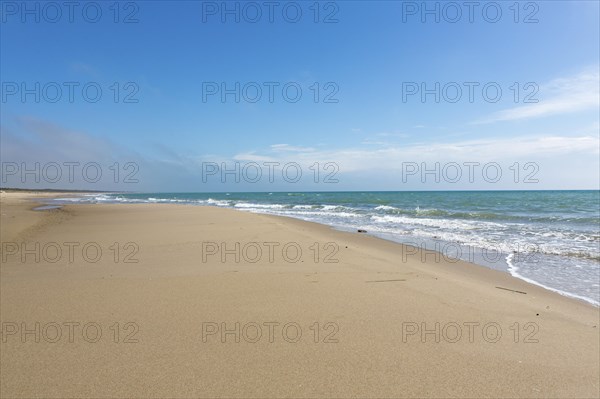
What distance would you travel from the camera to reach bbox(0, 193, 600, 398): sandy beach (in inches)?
104

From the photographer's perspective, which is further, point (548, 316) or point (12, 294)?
point (12, 294)

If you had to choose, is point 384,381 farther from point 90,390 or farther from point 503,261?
point 503,261

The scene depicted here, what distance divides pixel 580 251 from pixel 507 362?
8.95 metres

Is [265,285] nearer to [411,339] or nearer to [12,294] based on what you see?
[411,339]

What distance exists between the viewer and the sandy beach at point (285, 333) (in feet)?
8.71

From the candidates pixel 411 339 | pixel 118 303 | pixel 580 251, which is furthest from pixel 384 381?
pixel 580 251

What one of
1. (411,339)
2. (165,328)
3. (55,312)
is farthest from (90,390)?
(411,339)

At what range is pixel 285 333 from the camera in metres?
3.54

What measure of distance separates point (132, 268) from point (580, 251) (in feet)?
37.6

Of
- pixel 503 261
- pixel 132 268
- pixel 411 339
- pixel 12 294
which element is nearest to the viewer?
pixel 411 339

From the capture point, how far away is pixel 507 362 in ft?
10.1

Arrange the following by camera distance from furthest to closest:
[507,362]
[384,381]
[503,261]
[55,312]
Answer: [503,261] < [55,312] < [507,362] < [384,381]

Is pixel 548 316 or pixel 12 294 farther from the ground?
pixel 12 294

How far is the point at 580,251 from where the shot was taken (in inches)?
382
